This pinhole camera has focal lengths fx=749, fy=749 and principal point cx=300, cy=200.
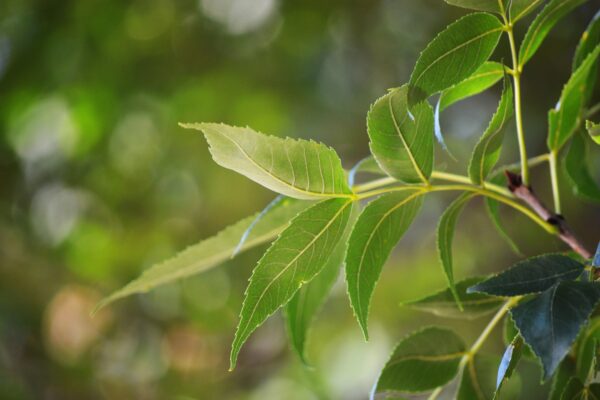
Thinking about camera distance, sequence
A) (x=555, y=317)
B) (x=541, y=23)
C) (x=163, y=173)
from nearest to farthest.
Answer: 1. (x=555, y=317)
2. (x=541, y=23)
3. (x=163, y=173)

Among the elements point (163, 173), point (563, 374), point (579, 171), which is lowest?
point (563, 374)

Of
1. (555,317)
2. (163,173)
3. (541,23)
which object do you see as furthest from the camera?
(163,173)

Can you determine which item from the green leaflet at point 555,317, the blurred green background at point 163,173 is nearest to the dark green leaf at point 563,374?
the green leaflet at point 555,317

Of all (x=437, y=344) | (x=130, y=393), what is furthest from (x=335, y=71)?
(x=437, y=344)

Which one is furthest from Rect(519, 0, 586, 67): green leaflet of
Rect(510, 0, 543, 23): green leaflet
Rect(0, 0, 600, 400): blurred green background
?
Rect(0, 0, 600, 400): blurred green background

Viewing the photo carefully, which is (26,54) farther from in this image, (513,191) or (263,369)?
(513,191)

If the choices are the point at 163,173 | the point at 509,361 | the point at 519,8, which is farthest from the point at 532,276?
the point at 163,173

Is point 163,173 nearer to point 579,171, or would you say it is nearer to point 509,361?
point 579,171

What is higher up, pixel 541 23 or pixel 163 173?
pixel 163 173

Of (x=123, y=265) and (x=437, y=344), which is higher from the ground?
(x=123, y=265)
